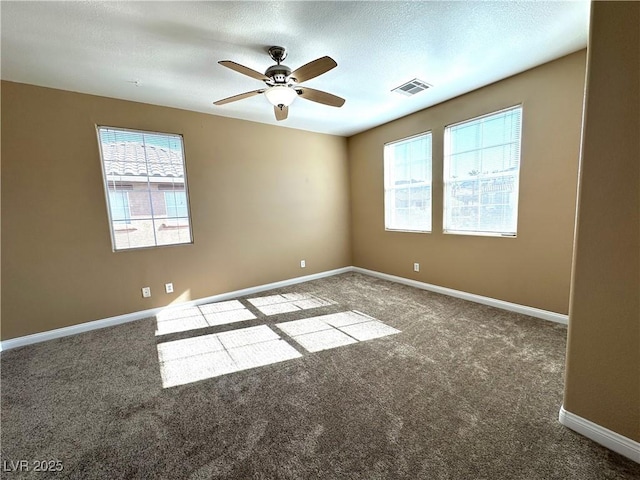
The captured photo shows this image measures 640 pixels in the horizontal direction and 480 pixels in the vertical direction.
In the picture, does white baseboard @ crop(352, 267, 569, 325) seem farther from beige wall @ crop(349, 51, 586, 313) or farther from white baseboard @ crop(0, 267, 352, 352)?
white baseboard @ crop(0, 267, 352, 352)

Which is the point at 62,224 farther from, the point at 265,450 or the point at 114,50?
the point at 265,450

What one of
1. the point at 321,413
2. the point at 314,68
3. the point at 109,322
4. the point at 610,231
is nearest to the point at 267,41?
the point at 314,68

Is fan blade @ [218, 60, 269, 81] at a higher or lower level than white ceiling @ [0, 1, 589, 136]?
lower

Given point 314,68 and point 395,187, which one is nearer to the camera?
point 314,68

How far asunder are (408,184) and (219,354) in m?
3.47

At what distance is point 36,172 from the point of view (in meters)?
2.71

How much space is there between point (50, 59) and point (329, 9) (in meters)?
2.39

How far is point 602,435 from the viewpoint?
4.49 ft

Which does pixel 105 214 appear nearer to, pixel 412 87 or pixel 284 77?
pixel 284 77

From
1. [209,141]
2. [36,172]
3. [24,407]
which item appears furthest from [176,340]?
[209,141]

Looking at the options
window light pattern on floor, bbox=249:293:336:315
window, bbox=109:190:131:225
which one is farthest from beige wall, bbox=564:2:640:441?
window, bbox=109:190:131:225

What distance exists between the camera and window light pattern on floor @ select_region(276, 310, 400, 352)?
2.55m

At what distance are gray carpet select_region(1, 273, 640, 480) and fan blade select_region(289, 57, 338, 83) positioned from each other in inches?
90.0

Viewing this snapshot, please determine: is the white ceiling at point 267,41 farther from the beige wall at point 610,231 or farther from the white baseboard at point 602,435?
the white baseboard at point 602,435
